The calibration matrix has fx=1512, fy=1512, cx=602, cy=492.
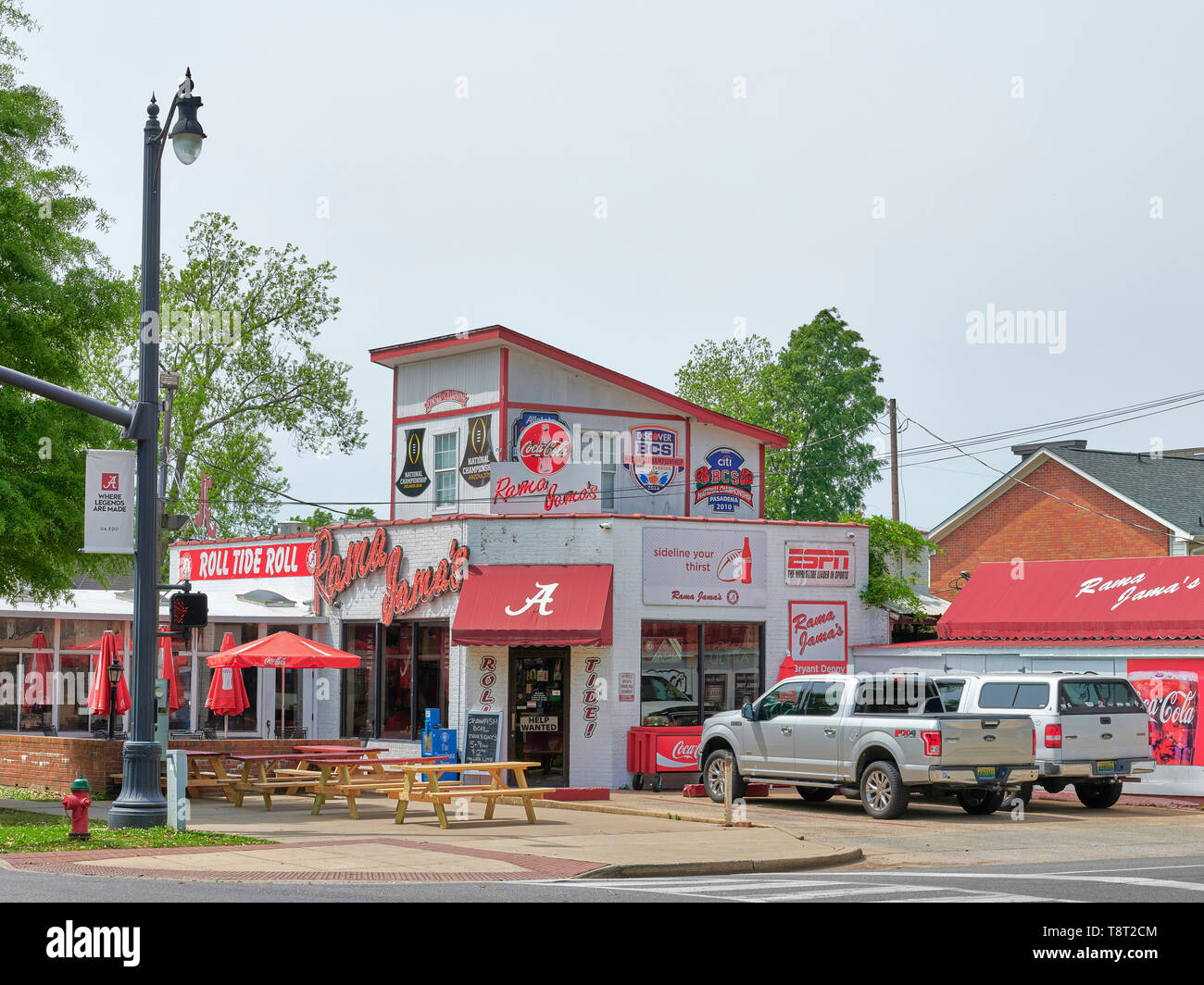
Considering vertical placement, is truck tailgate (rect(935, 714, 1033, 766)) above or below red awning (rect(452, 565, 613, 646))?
below

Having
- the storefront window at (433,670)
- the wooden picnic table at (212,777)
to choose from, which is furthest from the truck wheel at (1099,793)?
the wooden picnic table at (212,777)

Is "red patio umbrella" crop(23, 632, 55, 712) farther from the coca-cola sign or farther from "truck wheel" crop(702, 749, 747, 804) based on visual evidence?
"truck wheel" crop(702, 749, 747, 804)

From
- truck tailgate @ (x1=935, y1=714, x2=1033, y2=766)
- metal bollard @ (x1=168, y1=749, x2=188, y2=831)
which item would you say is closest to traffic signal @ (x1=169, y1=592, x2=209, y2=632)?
metal bollard @ (x1=168, y1=749, x2=188, y2=831)

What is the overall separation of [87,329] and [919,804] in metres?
15.0

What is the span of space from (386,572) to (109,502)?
10987mm

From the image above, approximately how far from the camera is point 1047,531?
4447 centimetres

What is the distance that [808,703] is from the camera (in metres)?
22.4

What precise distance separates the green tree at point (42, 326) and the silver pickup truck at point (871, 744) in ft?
34.3

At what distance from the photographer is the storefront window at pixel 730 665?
27312 millimetres

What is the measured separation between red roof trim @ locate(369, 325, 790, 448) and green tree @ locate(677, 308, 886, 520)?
26189mm

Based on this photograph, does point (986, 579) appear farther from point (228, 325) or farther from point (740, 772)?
point (228, 325)

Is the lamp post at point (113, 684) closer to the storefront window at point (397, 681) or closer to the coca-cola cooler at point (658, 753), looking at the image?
the storefront window at point (397, 681)

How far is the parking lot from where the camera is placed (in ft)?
55.1

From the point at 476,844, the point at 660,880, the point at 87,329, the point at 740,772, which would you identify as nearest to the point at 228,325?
the point at 87,329
